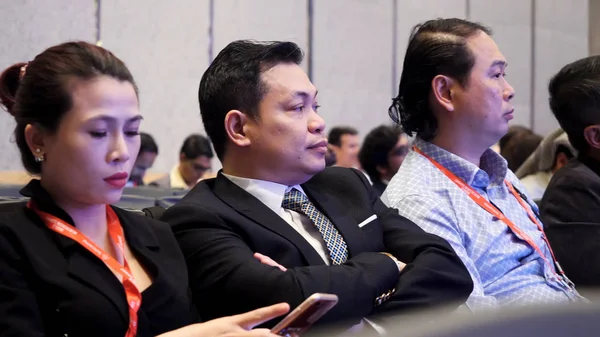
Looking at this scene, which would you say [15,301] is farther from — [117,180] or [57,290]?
[117,180]

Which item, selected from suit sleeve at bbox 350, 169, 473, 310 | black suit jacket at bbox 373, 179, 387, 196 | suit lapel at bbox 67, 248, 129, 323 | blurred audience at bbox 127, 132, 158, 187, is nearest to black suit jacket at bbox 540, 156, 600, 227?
suit sleeve at bbox 350, 169, 473, 310

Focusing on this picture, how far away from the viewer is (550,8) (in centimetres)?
1065

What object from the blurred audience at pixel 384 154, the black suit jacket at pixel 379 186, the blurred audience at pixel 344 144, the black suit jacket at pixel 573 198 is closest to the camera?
the black suit jacket at pixel 573 198

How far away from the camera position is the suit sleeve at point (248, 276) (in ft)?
5.81

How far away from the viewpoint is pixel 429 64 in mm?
2668

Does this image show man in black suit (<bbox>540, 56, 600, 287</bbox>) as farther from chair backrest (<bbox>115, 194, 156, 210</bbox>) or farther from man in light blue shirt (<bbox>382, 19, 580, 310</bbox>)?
chair backrest (<bbox>115, 194, 156, 210</bbox>)

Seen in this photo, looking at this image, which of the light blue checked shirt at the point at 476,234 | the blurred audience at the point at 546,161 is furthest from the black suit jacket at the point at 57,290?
the blurred audience at the point at 546,161

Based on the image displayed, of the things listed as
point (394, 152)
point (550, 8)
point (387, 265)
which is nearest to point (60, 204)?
point (387, 265)

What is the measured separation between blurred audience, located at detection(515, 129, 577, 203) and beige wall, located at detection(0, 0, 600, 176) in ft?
13.7

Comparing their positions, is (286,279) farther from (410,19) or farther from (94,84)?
(410,19)

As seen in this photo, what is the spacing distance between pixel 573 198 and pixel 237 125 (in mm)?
1292

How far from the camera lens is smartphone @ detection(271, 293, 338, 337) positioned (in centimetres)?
142

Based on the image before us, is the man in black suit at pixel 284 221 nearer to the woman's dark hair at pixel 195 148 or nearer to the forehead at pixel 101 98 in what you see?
the forehead at pixel 101 98

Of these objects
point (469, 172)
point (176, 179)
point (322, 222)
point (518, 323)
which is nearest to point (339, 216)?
point (322, 222)
